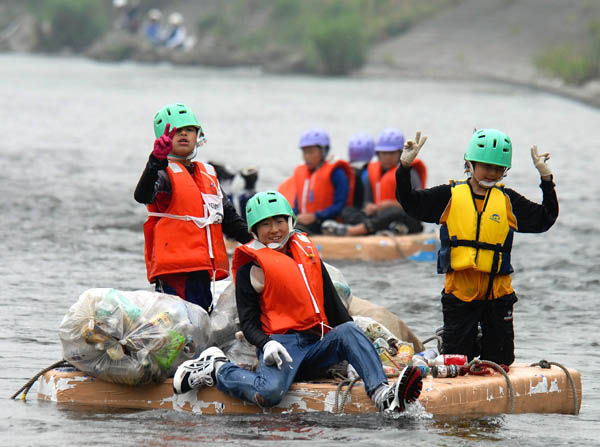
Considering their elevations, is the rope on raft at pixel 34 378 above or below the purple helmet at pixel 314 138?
below

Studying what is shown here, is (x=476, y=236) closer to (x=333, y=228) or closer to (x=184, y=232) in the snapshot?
(x=184, y=232)

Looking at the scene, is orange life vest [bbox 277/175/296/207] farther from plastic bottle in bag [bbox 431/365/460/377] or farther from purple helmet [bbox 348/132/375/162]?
plastic bottle in bag [bbox 431/365/460/377]

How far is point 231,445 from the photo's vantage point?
21.9ft

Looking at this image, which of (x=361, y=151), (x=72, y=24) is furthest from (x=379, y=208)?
(x=72, y=24)

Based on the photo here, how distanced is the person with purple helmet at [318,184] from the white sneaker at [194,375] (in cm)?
647

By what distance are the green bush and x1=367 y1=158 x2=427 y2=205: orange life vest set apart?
83.0 meters

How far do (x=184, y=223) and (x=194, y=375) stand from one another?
1.08 metres

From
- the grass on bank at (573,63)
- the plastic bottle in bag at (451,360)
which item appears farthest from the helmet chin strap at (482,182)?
the grass on bank at (573,63)

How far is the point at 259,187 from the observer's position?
21625 millimetres

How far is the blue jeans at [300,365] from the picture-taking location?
22.9 feet

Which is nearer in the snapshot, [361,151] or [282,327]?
[282,327]

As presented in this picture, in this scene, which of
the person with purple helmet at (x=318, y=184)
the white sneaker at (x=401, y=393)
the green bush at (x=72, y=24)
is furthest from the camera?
the green bush at (x=72, y=24)

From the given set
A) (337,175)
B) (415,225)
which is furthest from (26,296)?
(415,225)

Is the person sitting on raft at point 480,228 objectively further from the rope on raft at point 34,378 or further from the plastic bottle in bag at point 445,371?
the rope on raft at point 34,378
